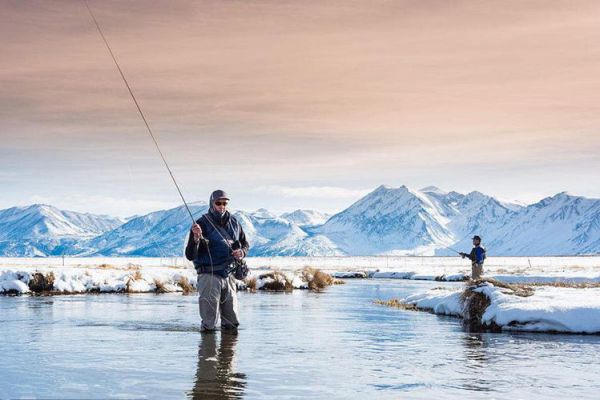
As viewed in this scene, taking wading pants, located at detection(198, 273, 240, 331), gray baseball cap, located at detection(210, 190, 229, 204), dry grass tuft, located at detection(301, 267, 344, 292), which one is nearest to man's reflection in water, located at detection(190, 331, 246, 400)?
wading pants, located at detection(198, 273, 240, 331)

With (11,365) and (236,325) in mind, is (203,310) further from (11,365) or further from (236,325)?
(11,365)

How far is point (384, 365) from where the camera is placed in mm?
12883

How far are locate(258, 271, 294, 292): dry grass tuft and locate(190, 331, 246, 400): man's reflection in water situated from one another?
3120 centimetres

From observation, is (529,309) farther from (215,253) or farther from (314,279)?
(314,279)

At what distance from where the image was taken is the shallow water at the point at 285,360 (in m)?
10.3

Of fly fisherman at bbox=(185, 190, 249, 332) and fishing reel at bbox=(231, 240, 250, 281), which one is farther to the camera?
fishing reel at bbox=(231, 240, 250, 281)

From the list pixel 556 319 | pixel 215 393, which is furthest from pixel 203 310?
pixel 556 319

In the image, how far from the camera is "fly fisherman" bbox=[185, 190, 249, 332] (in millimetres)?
16469

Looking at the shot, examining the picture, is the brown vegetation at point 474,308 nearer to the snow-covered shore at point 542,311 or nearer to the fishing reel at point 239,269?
the snow-covered shore at point 542,311

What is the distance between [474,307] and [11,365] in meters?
13.4

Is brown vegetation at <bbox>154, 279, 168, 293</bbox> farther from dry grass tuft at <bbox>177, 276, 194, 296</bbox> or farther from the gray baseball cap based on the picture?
the gray baseball cap

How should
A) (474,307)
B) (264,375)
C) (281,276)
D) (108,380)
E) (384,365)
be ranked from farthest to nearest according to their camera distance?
(281,276)
(474,307)
(384,365)
(264,375)
(108,380)

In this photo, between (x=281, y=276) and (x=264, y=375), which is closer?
(x=264, y=375)

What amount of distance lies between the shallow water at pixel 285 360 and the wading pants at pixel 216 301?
459mm
